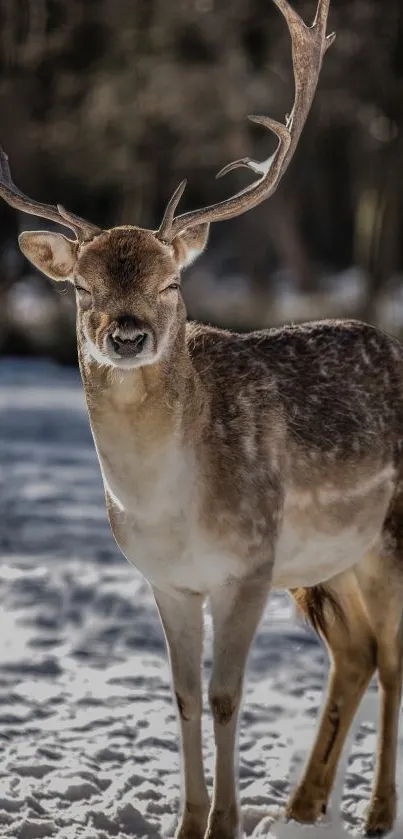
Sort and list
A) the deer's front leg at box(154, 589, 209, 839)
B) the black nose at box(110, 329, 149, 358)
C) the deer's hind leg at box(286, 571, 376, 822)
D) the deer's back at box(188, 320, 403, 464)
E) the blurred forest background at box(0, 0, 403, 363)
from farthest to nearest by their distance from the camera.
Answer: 1. the blurred forest background at box(0, 0, 403, 363)
2. the deer's hind leg at box(286, 571, 376, 822)
3. the deer's back at box(188, 320, 403, 464)
4. the deer's front leg at box(154, 589, 209, 839)
5. the black nose at box(110, 329, 149, 358)

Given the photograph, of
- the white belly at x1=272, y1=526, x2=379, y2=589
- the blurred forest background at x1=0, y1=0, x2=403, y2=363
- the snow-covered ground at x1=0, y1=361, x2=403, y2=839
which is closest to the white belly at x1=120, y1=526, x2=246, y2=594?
the white belly at x1=272, y1=526, x2=379, y2=589

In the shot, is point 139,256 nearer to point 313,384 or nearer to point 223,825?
point 313,384

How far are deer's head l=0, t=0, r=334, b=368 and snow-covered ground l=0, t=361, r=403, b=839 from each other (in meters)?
Result: 1.86

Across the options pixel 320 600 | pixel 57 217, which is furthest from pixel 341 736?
pixel 57 217

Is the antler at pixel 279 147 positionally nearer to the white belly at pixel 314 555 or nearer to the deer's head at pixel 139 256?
the deer's head at pixel 139 256

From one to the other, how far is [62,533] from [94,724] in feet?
12.1

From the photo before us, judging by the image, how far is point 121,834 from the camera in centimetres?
517

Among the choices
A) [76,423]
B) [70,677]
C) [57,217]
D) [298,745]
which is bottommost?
[76,423]

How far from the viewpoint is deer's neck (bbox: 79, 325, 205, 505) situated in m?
4.63

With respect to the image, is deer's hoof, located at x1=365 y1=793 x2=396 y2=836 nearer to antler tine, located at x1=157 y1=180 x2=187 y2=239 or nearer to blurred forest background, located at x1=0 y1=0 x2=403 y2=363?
antler tine, located at x1=157 y1=180 x2=187 y2=239

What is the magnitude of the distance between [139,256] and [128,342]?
1.31 ft

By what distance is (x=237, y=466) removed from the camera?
4.84 metres

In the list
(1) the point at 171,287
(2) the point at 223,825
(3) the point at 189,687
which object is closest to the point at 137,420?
(1) the point at 171,287

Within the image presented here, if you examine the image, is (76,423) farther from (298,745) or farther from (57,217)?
(57,217)
